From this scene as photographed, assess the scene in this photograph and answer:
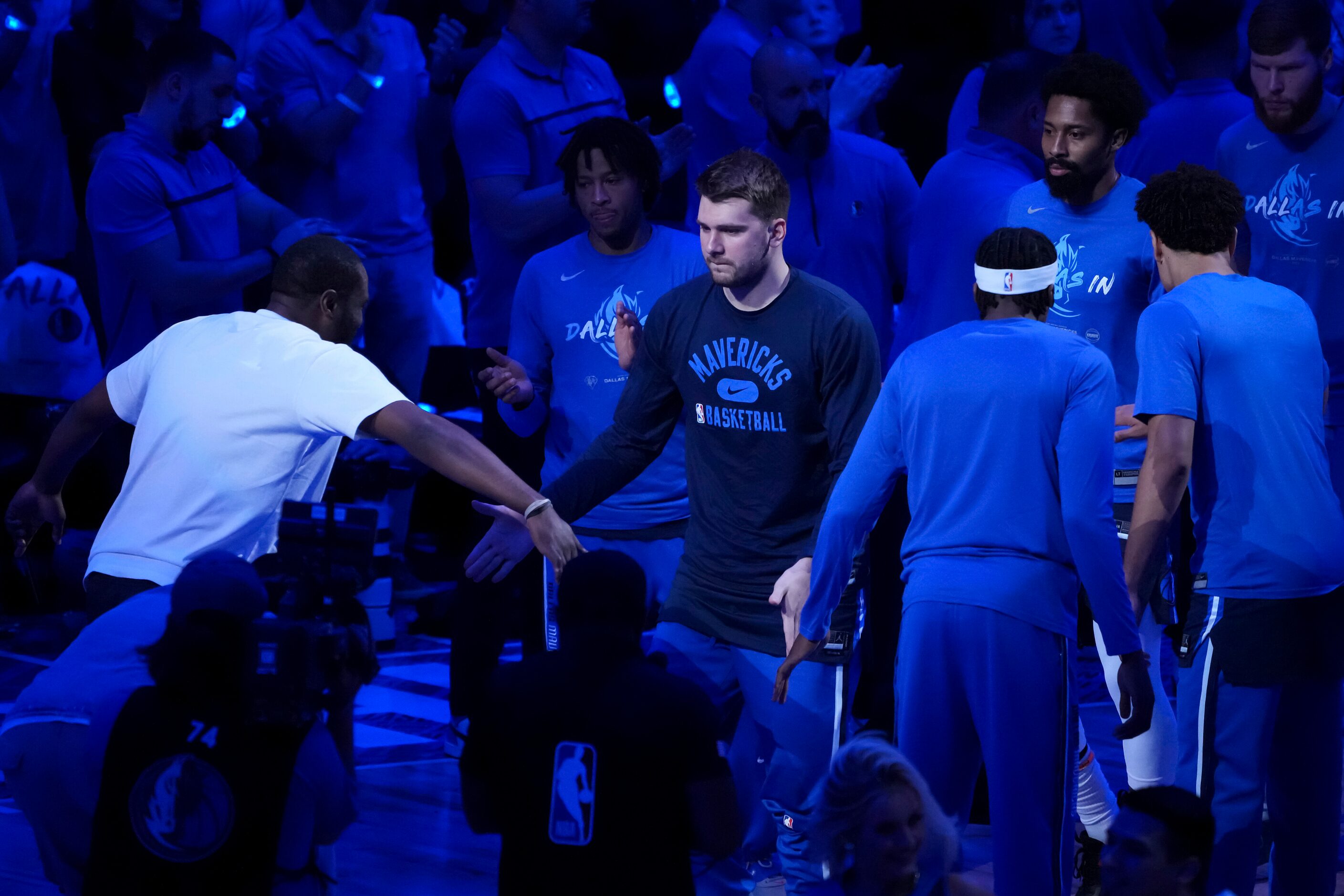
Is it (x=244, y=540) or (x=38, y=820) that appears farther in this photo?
(x=244, y=540)

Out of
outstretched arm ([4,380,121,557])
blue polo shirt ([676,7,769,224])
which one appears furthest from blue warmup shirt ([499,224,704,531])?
blue polo shirt ([676,7,769,224])

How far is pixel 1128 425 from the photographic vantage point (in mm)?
5082

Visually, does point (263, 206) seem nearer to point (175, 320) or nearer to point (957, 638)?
A: point (175, 320)

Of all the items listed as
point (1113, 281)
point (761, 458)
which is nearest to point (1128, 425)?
point (1113, 281)

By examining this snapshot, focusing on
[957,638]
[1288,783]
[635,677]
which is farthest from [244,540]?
[1288,783]

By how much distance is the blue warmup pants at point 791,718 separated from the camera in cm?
446

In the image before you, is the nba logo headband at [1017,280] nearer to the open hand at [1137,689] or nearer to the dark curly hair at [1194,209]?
the dark curly hair at [1194,209]

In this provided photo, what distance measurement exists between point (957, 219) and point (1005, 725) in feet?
9.73

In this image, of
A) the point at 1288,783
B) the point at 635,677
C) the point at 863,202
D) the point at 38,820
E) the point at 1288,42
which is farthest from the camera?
the point at 863,202

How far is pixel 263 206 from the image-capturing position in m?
7.27

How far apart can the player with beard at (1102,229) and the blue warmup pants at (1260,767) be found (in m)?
0.89

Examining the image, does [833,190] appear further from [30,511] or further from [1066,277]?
[30,511]

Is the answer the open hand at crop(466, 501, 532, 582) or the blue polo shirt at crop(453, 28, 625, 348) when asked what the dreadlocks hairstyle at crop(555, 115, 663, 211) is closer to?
the blue polo shirt at crop(453, 28, 625, 348)

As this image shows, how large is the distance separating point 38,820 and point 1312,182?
489 cm
